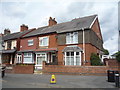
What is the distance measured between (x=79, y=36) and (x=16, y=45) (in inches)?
582

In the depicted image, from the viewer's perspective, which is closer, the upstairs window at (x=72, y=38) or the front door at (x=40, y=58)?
the upstairs window at (x=72, y=38)

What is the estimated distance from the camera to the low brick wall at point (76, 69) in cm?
1302

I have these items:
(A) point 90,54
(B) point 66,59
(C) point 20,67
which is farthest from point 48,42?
(A) point 90,54

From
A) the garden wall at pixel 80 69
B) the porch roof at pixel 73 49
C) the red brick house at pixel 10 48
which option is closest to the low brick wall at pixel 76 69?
the garden wall at pixel 80 69

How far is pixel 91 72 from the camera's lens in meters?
13.4

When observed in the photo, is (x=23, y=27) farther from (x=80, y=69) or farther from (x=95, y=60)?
(x=80, y=69)

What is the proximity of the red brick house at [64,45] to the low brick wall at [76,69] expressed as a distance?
117cm

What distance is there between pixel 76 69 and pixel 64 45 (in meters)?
5.30

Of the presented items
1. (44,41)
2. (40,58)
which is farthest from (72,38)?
(40,58)

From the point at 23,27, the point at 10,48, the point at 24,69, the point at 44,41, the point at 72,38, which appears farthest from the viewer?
the point at 23,27

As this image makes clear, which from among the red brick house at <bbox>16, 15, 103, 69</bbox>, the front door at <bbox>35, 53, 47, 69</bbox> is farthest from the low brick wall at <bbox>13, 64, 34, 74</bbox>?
the front door at <bbox>35, 53, 47, 69</bbox>

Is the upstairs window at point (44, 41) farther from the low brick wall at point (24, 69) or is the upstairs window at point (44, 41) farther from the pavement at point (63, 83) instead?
the pavement at point (63, 83)

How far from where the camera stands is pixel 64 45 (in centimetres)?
1827

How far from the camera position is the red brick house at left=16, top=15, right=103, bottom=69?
54.3 ft
